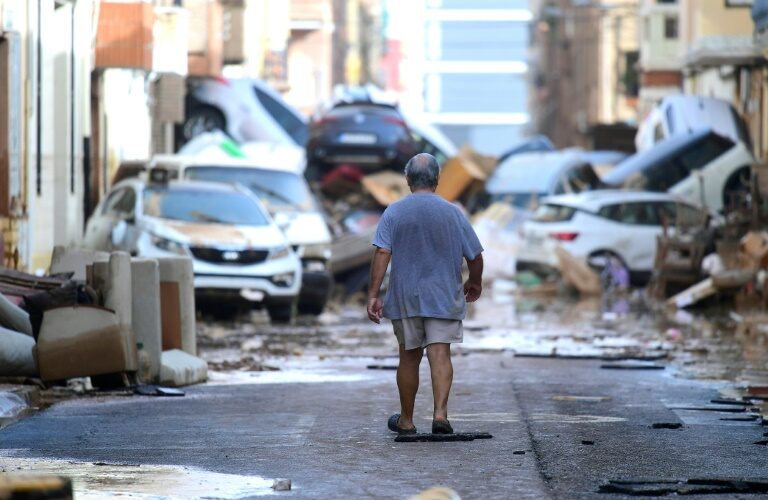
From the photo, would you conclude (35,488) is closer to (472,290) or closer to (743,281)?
(472,290)

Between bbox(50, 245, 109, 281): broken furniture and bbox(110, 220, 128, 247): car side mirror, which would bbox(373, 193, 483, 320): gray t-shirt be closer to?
bbox(50, 245, 109, 281): broken furniture

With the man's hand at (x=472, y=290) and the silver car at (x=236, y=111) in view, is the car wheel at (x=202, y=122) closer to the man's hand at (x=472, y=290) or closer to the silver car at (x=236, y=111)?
the silver car at (x=236, y=111)

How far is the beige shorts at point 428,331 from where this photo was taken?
10094 mm

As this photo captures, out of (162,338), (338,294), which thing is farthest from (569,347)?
(338,294)

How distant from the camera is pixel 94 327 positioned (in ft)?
40.7

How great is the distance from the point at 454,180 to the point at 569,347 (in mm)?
20974

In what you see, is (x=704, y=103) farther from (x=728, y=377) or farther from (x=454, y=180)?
(x=728, y=377)

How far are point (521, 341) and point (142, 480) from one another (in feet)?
39.0

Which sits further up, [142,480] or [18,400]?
[142,480]

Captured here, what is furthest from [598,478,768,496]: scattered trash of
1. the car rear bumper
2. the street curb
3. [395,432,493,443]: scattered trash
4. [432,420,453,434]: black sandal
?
the car rear bumper

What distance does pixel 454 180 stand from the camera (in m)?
39.5

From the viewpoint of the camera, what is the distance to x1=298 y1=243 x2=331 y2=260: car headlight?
78.4ft

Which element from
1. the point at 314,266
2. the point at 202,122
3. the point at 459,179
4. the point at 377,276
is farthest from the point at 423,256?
the point at 202,122

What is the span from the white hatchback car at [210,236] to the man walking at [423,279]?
11.1 meters
